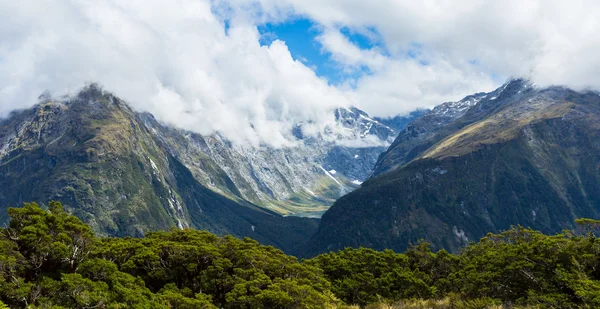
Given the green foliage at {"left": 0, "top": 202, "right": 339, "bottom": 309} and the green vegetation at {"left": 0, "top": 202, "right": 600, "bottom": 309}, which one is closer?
the green foliage at {"left": 0, "top": 202, "right": 339, "bottom": 309}

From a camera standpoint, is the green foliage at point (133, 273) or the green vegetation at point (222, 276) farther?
the green vegetation at point (222, 276)

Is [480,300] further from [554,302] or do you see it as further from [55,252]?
[55,252]

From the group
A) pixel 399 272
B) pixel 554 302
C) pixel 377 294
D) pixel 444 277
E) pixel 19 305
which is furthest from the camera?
pixel 444 277

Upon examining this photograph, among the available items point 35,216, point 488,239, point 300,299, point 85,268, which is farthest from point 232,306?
point 488,239

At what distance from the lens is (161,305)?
4625cm

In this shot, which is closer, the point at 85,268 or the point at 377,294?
the point at 85,268

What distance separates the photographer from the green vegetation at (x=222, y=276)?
153ft

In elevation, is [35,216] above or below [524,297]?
above

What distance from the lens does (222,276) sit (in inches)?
2317

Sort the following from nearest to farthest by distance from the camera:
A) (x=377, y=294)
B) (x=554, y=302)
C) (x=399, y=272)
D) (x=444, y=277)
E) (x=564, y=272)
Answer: (x=554, y=302), (x=564, y=272), (x=377, y=294), (x=399, y=272), (x=444, y=277)

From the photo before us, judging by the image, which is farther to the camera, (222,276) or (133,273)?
(133,273)

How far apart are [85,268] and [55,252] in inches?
143

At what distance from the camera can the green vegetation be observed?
4656cm

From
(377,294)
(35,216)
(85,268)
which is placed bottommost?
(377,294)
